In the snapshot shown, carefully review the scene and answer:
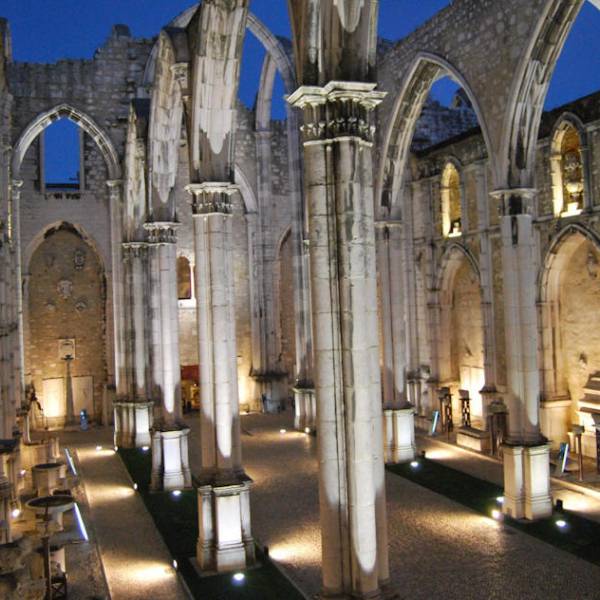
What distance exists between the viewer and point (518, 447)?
1159 cm

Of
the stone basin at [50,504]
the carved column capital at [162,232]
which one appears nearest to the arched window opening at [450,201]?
the carved column capital at [162,232]

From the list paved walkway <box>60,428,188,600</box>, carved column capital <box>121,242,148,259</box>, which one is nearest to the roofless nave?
paved walkway <box>60,428,188,600</box>

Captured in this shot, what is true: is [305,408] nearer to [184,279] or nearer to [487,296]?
[487,296]

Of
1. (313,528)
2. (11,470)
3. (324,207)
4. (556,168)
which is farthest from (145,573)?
(556,168)

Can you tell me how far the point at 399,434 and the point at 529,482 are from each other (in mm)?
4569

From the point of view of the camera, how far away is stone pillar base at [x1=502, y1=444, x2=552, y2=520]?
11.4 metres

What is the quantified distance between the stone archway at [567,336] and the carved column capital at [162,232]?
856 centimetres

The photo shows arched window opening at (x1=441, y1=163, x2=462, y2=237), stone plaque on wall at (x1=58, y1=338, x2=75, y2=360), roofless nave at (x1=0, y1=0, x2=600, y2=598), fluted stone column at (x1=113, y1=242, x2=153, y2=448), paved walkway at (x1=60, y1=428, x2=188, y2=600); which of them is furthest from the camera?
stone plaque on wall at (x1=58, y1=338, x2=75, y2=360)

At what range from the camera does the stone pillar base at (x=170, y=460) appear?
13.7 metres

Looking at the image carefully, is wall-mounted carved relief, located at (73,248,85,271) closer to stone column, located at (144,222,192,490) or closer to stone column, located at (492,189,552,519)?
stone column, located at (144,222,192,490)

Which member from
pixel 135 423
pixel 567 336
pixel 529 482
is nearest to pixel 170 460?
pixel 135 423

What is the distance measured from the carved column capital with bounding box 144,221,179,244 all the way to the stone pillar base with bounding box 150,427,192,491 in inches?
154

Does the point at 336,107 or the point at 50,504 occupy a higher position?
the point at 336,107

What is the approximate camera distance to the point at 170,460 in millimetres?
13797
